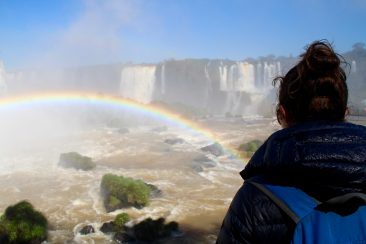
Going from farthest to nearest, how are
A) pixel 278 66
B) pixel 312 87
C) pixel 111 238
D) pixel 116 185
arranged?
1. pixel 278 66
2. pixel 116 185
3. pixel 111 238
4. pixel 312 87

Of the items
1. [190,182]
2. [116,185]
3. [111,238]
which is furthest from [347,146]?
[190,182]

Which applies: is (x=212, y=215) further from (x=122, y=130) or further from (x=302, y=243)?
(x=122, y=130)

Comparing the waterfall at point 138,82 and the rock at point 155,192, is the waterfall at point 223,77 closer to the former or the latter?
the waterfall at point 138,82

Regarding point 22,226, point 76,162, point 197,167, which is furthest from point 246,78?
point 22,226

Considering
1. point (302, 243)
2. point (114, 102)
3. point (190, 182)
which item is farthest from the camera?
point (114, 102)

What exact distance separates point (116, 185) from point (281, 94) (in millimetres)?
12754

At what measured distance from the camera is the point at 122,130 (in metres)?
34.8

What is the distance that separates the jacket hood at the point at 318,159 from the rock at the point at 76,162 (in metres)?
19.4

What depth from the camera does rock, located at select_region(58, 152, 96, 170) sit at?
20125 mm

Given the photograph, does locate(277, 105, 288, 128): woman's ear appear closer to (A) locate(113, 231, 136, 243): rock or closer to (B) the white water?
(A) locate(113, 231, 136, 243): rock

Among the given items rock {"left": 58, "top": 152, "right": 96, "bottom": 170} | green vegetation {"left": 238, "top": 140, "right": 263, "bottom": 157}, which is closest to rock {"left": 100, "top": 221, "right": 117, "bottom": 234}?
rock {"left": 58, "top": 152, "right": 96, "bottom": 170}

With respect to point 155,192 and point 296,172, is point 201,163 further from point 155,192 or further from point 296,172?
point 296,172

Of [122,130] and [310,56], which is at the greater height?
[310,56]

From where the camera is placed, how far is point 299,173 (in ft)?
4.42
